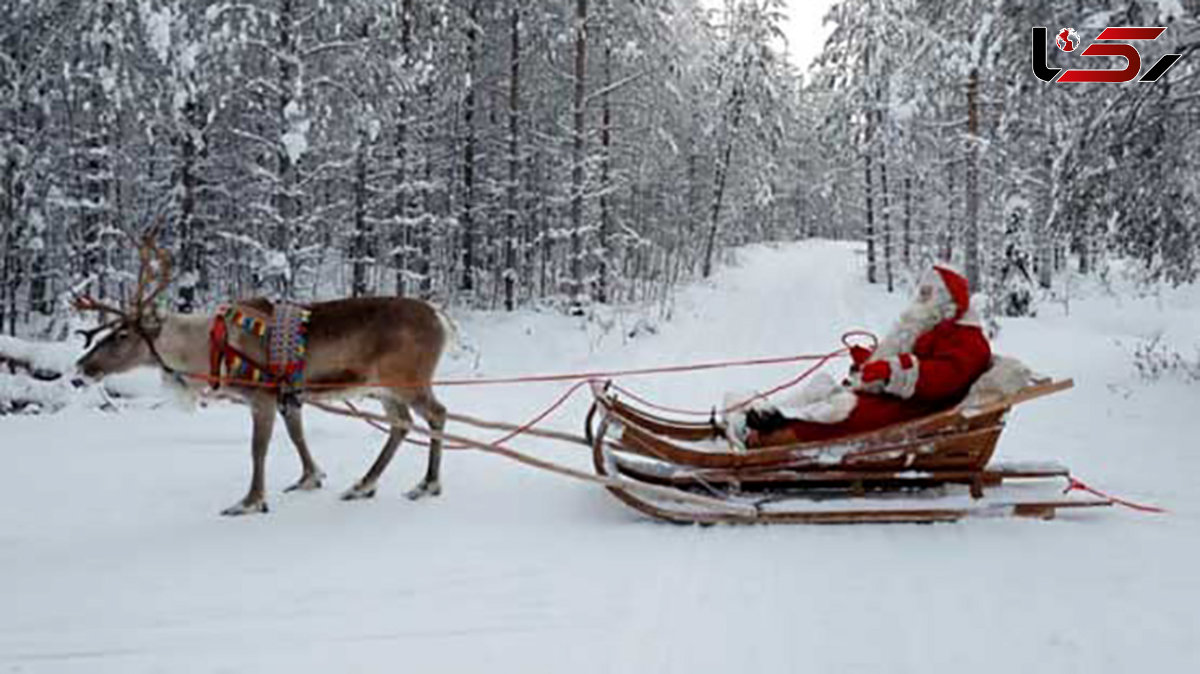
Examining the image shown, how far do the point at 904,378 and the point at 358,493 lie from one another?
3873mm

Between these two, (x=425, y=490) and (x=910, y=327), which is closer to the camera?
(x=910, y=327)

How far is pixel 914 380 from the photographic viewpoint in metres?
5.07

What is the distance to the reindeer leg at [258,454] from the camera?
5.29 m

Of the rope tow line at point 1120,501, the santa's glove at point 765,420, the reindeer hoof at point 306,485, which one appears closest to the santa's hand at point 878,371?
the santa's glove at point 765,420

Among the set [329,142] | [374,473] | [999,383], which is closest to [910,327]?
[999,383]

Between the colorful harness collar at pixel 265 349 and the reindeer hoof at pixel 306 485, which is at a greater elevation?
the colorful harness collar at pixel 265 349

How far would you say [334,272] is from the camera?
76.0 ft

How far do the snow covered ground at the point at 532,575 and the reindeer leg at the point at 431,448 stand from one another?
0.13 metres

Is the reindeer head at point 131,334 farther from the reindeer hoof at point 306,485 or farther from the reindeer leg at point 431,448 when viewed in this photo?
the reindeer leg at point 431,448

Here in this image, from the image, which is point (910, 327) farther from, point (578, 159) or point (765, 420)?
point (578, 159)

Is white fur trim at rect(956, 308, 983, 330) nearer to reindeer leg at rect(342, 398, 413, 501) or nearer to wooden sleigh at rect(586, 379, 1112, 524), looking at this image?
wooden sleigh at rect(586, 379, 1112, 524)

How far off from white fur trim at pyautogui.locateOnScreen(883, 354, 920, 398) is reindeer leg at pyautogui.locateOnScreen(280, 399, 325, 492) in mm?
4108

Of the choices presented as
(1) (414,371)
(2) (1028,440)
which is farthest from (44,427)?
(2) (1028,440)

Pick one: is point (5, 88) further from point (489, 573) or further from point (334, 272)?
point (489, 573)
